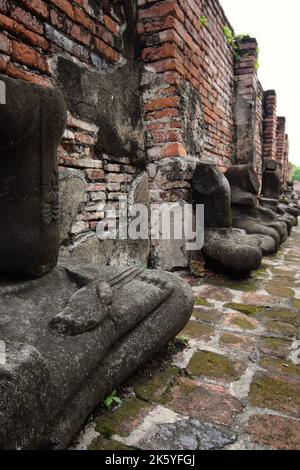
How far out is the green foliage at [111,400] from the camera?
4.33 feet

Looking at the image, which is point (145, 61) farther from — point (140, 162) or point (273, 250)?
point (273, 250)

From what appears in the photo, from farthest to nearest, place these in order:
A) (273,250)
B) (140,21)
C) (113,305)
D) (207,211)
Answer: (273,250) < (207,211) < (140,21) < (113,305)

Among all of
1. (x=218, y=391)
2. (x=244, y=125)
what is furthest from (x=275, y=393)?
(x=244, y=125)

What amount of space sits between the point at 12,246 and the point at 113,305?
0.46 m

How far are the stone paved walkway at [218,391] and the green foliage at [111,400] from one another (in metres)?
0.03

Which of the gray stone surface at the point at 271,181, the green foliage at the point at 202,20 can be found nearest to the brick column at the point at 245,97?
the gray stone surface at the point at 271,181

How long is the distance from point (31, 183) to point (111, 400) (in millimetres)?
904

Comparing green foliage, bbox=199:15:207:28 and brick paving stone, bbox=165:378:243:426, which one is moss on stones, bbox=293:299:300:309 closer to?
brick paving stone, bbox=165:378:243:426

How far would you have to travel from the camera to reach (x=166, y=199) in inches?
125

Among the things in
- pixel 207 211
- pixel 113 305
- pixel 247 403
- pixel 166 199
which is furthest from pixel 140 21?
pixel 247 403

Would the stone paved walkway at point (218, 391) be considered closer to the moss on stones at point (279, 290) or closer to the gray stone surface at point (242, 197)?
the moss on stones at point (279, 290)

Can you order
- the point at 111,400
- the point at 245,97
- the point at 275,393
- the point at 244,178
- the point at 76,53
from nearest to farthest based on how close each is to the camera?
the point at 111,400 → the point at 275,393 → the point at 76,53 → the point at 244,178 → the point at 245,97

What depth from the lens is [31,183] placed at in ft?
4.18

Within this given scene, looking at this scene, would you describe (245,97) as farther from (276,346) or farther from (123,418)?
(123,418)
